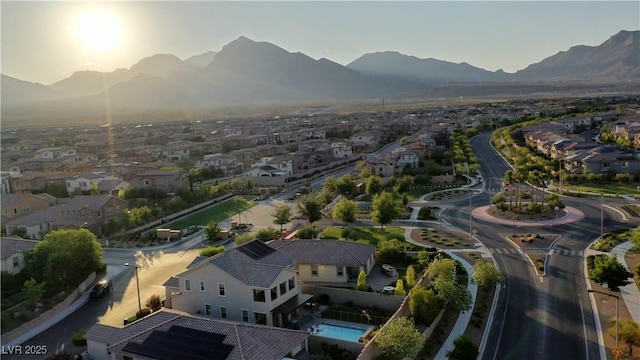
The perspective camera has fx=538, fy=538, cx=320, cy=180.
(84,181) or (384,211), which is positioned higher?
(84,181)

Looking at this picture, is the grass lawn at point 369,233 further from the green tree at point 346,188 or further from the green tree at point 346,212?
the green tree at point 346,188

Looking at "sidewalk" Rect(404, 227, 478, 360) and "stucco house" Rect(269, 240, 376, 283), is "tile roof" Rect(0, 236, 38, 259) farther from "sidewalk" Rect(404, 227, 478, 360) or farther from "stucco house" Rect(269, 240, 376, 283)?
"sidewalk" Rect(404, 227, 478, 360)

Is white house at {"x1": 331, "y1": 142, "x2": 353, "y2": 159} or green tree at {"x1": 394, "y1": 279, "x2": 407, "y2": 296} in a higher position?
white house at {"x1": 331, "y1": 142, "x2": 353, "y2": 159}

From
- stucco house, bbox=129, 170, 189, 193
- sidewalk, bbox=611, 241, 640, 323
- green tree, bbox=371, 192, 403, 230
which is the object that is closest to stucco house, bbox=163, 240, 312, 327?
sidewalk, bbox=611, 241, 640, 323

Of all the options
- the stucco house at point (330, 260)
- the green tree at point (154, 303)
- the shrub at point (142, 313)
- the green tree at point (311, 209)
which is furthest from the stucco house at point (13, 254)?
the green tree at point (311, 209)

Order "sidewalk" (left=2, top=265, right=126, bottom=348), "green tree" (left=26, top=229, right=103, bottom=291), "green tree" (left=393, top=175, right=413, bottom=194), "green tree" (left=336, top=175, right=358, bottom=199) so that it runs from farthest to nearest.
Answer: "green tree" (left=393, top=175, right=413, bottom=194)
"green tree" (left=336, top=175, right=358, bottom=199)
"green tree" (left=26, top=229, right=103, bottom=291)
"sidewalk" (left=2, top=265, right=126, bottom=348)

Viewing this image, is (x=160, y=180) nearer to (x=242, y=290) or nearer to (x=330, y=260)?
(x=330, y=260)

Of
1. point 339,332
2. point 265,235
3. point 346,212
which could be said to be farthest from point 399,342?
point 346,212
